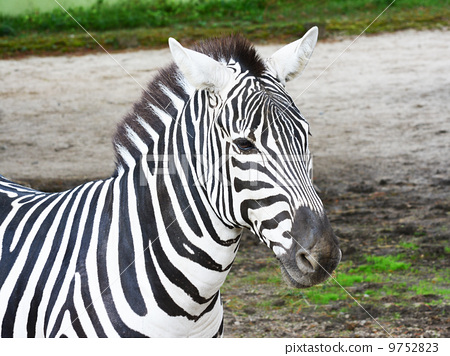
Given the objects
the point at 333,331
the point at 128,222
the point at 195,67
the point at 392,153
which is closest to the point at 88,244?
the point at 128,222

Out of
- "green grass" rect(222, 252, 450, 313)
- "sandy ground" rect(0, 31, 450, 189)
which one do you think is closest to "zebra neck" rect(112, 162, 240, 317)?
"green grass" rect(222, 252, 450, 313)

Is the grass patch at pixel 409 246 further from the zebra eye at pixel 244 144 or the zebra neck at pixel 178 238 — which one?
the zebra eye at pixel 244 144

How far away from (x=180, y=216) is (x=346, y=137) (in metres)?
7.28

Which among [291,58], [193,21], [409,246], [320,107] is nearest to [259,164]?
[291,58]

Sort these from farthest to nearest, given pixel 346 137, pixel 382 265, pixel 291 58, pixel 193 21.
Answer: pixel 193 21
pixel 346 137
pixel 382 265
pixel 291 58

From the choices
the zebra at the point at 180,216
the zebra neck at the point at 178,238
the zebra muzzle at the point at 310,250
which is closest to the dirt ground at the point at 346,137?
the zebra at the point at 180,216

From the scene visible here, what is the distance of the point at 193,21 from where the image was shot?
47.3 ft

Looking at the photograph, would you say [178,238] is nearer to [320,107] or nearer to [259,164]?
[259,164]

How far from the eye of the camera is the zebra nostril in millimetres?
2543

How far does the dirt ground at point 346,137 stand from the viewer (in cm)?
514

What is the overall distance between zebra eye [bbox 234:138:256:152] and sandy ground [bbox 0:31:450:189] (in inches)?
235

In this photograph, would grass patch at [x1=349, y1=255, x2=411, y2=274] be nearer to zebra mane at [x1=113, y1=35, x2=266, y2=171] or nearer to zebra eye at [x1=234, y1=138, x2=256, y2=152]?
zebra mane at [x1=113, y1=35, x2=266, y2=171]
